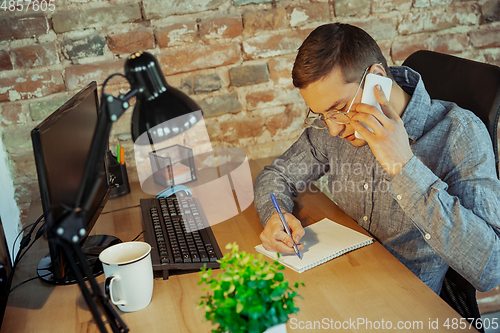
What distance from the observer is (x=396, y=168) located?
3.00 ft

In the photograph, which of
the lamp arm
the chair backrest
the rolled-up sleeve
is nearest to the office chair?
the chair backrest

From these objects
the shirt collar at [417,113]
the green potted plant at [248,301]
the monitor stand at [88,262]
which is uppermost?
the shirt collar at [417,113]

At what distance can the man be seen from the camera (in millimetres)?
880

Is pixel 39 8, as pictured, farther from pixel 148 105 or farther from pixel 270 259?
pixel 270 259

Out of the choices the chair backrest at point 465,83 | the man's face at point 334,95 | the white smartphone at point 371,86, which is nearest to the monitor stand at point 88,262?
the man's face at point 334,95

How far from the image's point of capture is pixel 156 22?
1.46 meters

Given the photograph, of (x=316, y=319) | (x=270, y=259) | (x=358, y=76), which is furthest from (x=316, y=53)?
(x=316, y=319)

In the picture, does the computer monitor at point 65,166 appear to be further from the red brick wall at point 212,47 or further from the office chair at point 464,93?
the office chair at point 464,93

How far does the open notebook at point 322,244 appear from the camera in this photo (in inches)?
37.2

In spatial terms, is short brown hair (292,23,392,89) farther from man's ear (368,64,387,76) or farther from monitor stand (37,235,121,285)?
monitor stand (37,235,121,285)

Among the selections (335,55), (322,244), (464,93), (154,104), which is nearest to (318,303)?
(322,244)

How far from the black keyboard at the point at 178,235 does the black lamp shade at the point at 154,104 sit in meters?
0.34

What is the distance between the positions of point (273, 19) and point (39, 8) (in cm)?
81

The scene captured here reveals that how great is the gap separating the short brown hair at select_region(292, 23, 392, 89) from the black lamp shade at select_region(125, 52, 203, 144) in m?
0.40
